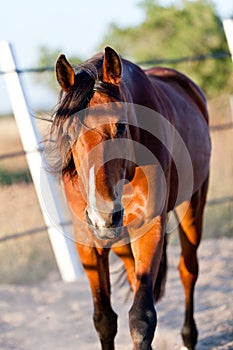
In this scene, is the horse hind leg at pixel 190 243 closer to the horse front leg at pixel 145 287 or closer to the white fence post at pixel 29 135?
the horse front leg at pixel 145 287

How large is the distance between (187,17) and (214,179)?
9321mm

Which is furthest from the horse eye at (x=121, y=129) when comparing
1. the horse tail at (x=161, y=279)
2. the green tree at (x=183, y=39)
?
the green tree at (x=183, y=39)

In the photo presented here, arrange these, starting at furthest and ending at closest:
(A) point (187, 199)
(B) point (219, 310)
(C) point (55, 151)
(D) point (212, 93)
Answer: (D) point (212, 93), (B) point (219, 310), (A) point (187, 199), (C) point (55, 151)

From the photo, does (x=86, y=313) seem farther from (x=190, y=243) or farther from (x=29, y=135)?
(x=29, y=135)

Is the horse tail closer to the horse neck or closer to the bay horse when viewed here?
the bay horse

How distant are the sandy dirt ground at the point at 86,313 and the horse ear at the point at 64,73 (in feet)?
6.43

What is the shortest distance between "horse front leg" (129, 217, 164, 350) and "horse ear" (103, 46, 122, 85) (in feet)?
2.54

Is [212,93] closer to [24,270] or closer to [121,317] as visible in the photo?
[24,270]

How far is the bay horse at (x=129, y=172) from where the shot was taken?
2801 millimetres

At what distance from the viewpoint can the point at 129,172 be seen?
3184mm

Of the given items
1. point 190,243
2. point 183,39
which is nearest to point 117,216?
point 190,243

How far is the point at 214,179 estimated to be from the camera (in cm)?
791

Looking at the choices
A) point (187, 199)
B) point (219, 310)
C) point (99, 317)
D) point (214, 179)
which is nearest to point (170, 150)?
point (187, 199)

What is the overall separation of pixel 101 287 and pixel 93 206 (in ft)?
3.27
